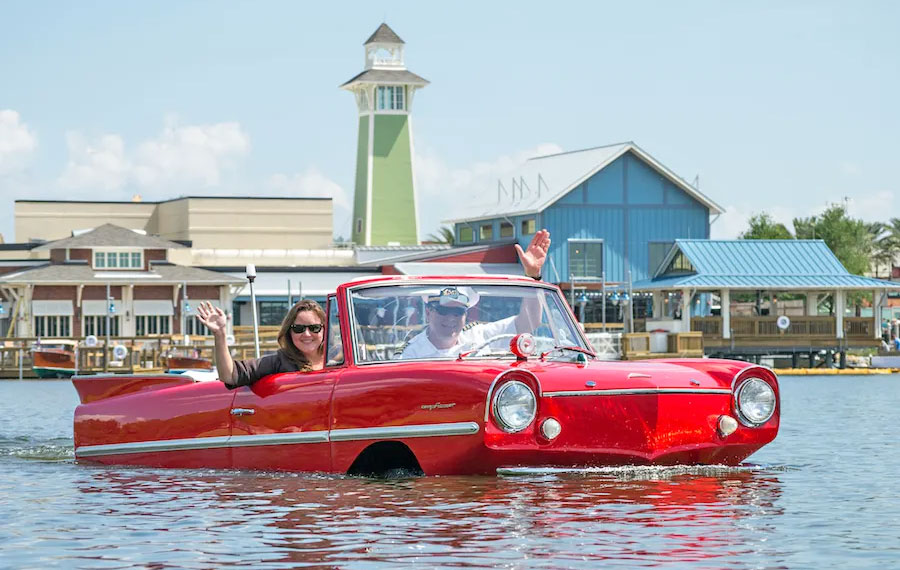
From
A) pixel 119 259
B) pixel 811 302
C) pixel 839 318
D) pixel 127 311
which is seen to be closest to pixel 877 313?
pixel 839 318

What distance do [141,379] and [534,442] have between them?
170 inches

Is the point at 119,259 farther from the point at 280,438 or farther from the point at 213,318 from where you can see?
the point at 213,318

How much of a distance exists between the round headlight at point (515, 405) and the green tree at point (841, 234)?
293 ft

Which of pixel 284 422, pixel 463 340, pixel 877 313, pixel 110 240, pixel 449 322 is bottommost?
pixel 284 422

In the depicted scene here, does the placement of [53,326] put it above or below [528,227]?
below

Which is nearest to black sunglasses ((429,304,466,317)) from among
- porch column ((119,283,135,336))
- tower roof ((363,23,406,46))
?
porch column ((119,283,135,336))

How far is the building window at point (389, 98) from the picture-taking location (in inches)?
3282

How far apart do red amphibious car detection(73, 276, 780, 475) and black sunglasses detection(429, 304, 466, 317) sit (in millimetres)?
11

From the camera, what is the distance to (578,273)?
73.5m

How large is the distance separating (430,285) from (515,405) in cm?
181

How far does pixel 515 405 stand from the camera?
10.8m

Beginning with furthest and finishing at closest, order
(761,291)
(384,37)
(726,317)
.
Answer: (384,37)
(761,291)
(726,317)

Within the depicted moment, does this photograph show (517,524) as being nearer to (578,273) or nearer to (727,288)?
(727,288)

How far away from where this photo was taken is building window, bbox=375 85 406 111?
83375mm
